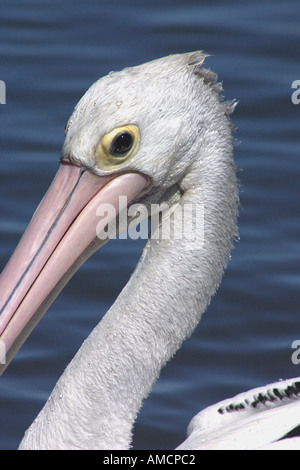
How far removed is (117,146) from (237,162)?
3.44 meters

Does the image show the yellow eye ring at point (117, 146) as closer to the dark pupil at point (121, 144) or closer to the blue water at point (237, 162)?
the dark pupil at point (121, 144)

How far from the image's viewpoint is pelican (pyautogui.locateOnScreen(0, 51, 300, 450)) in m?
3.59

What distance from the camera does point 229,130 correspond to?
3840 mm

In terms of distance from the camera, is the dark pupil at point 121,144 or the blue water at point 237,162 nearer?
the dark pupil at point 121,144

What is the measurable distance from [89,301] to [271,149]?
1.99 m

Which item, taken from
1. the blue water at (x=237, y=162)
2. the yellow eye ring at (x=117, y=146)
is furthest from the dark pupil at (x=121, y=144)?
the blue water at (x=237, y=162)

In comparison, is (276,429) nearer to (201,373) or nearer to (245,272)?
(201,373)

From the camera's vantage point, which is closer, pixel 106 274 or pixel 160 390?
pixel 160 390

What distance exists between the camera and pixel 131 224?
3883mm

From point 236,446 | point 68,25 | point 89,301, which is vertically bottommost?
point 236,446

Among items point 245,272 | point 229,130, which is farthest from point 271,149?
point 229,130

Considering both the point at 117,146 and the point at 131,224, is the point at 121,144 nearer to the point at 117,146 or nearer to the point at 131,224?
the point at 117,146

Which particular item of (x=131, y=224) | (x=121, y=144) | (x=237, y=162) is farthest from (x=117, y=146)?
(x=237, y=162)

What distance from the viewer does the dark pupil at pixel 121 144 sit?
141 inches
